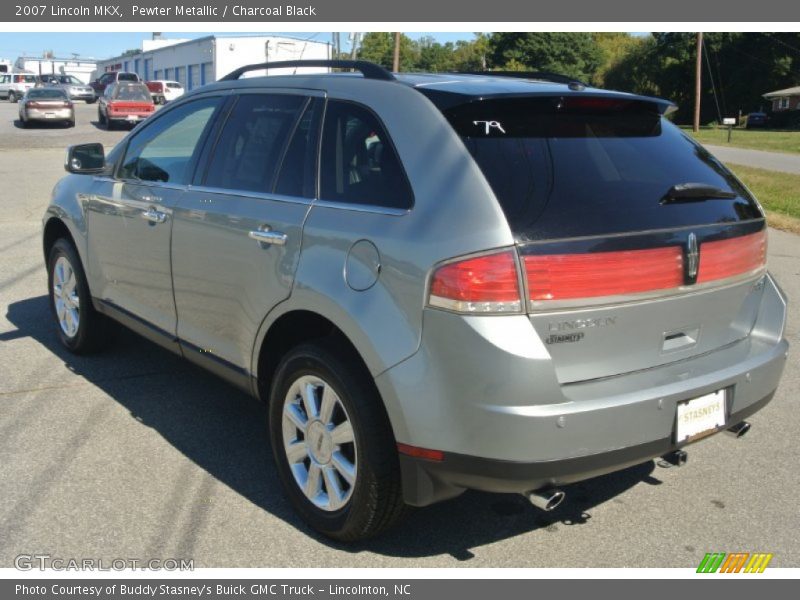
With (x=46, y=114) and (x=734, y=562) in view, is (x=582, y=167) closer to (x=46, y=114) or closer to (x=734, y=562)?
(x=734, y=562)

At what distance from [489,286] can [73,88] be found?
54.1 metres

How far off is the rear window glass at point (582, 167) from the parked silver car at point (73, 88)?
52257mm

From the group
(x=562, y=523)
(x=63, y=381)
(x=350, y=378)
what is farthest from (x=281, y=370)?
(x=63, y=381)

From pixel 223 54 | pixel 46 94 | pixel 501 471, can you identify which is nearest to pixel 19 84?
pixel 223 54

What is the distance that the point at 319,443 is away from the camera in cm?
346

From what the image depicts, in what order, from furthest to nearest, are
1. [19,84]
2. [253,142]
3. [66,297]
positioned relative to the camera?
1. [19,84]
2. [66,297]
3. [253,142]

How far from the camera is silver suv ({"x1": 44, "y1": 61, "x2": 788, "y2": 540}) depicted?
2.85 metres

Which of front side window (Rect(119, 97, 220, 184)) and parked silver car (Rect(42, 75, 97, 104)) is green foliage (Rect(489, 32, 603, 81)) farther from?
front side window (Rect(119, 97, 220, 184))

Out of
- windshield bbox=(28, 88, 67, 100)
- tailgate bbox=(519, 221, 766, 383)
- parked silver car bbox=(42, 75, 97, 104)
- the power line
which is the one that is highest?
the power line

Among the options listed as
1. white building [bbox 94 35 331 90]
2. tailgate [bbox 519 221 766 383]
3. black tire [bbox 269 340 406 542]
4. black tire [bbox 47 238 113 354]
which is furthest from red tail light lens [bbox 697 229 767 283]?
white building [bbox 94 35 331 90]

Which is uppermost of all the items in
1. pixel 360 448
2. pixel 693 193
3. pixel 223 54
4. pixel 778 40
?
pixel 778 40

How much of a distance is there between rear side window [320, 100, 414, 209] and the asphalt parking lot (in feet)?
4.67

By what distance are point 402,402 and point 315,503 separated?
2.71 feet

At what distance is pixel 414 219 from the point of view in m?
3.03
